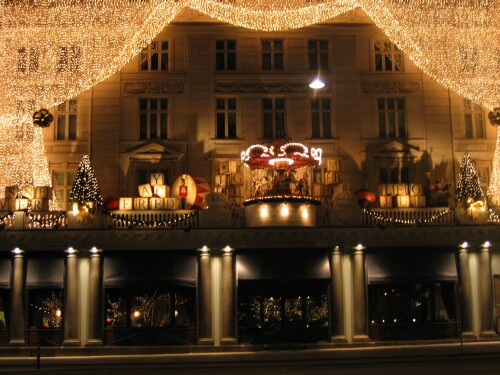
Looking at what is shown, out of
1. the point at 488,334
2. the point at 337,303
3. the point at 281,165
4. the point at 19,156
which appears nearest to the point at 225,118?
the point at 281,165

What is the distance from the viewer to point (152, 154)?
45.6m

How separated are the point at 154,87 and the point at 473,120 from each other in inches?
770

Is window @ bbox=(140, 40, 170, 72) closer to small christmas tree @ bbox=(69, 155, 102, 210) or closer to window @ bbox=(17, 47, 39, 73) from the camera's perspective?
window @ bbox=(17, 47, 39, 73)

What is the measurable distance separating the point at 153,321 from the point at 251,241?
6905 millimetres

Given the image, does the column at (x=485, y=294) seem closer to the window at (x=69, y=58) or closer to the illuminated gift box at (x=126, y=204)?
the illuminated gift box at (x=126, y=204)

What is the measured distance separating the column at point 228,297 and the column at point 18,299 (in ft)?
34.0

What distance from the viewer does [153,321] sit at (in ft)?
136

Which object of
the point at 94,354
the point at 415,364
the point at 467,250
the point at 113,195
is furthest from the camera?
the point at 113,195

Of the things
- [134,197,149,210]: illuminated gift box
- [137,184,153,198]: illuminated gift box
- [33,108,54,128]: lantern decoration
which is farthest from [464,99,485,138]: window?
[33,108,54,128]: lantern decoration

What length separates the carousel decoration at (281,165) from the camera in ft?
133

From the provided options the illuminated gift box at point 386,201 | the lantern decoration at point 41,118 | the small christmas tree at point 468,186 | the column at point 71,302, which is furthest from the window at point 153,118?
the small christmas tree at point 468,186

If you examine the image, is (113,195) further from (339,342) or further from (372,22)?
(372,22)

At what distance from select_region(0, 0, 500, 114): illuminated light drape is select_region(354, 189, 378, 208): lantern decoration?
25.0ft

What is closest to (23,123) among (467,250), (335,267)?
(335,267)
